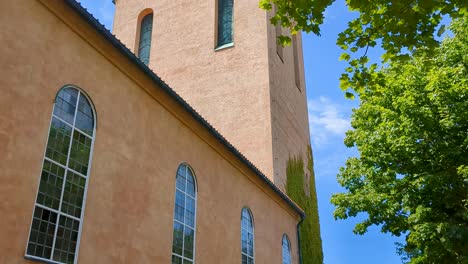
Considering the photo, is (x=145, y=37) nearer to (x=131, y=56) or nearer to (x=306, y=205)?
(x=306, y=205)

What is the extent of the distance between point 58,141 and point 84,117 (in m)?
0.79

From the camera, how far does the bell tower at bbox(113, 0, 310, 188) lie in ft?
65.4

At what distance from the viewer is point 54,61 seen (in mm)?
7480

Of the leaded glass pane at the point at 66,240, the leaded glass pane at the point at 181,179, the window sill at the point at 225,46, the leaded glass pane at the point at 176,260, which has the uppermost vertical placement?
the window sill at the point at 225,46

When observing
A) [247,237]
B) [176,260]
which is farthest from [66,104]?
[247,237]

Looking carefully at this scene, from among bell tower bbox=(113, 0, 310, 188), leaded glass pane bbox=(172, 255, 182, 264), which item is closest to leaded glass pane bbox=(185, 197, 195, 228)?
leaded glass pane bbox=(172, 255, 182, 264)

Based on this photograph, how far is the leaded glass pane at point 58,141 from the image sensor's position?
7.23 metres

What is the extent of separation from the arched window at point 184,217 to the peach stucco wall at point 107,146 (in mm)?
232

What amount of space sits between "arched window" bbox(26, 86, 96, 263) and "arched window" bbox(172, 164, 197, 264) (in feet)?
9.64

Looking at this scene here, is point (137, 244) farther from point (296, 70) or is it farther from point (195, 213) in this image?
point (296, 70)

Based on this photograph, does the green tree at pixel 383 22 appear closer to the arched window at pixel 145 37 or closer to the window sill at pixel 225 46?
the window sill at pixel 225 46

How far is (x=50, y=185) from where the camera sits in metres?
7.05

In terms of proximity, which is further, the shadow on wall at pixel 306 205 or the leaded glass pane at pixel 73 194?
the shadow on wall at pixel 306 205

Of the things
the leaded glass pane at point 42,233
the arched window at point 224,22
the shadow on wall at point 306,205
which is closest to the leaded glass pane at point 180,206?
the leaded glass pane at point 42,233
